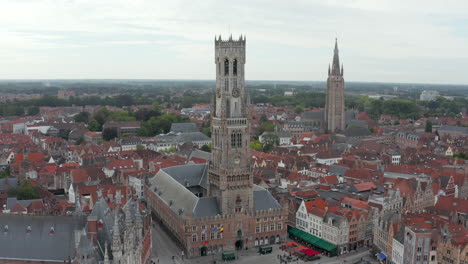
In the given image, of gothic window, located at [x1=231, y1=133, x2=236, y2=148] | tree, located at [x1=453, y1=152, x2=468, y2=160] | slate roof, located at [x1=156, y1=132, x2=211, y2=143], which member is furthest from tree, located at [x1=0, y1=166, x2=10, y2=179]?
tree, located at [x1=453, y1=152, x2=468, y2=160]

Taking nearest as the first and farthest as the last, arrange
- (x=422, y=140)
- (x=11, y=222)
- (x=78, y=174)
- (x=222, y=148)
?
(x=11, y=222)
(x=222, y=148)
(x=78, y=174)
(x=422, y=140)

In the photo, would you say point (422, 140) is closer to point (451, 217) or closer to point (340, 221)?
point (451, 217)

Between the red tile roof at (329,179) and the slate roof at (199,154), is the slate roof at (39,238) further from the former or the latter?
the slate roof at (199,154)

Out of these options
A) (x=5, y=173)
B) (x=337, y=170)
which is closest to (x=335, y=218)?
(x=337, y=170)

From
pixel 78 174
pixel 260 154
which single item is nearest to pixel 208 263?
pixel 78 174

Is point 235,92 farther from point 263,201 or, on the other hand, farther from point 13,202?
point 13,202
